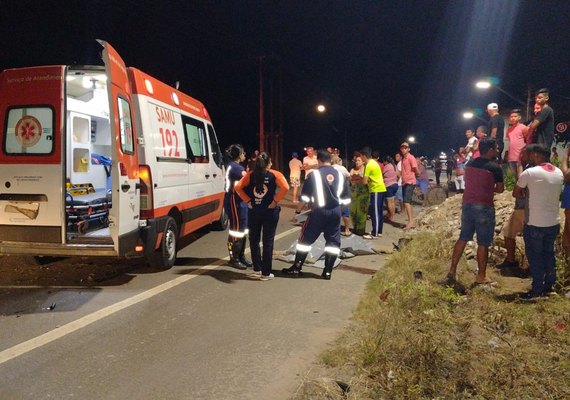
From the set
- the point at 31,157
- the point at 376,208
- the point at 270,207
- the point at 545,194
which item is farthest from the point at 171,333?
the point at 376,208

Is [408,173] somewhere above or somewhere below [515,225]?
above

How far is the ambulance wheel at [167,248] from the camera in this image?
21.8 ft

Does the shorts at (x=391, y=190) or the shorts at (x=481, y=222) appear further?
the shorts at (x=391, y=190)

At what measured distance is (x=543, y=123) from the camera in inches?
249

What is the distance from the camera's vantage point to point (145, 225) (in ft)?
19.9

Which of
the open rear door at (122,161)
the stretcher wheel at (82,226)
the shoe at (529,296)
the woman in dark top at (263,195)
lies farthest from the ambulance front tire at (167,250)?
the shoe at (529,296)

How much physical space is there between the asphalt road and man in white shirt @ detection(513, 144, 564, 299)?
79.6 inches

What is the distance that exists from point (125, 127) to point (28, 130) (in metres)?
1.25

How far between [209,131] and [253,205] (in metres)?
3.45

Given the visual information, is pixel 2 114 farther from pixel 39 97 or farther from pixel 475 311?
pixel 475 311

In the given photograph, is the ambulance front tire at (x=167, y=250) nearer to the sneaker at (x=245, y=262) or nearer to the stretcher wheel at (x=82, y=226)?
the sneaker at (x=245, y=262)

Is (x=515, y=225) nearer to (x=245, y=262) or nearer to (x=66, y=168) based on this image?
(x=245, y=262)

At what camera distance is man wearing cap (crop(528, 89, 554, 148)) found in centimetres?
623

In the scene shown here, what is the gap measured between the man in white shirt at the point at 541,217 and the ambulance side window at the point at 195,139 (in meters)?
5.19
